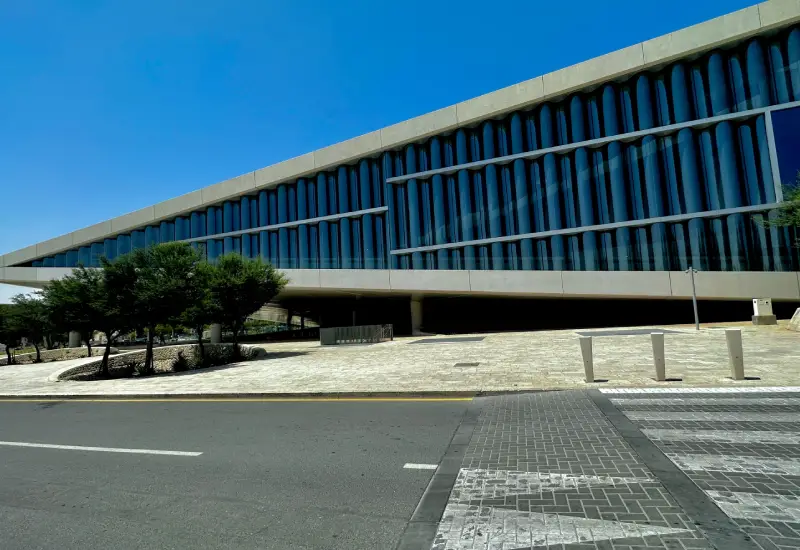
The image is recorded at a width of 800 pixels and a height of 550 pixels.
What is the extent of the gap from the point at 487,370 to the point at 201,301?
14153 millimetres

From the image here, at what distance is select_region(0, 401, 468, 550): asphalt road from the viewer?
401cm

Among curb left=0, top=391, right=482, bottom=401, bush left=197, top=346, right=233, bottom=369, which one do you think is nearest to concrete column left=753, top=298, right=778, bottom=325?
curb left=0, top=391, right=482, bottom=401

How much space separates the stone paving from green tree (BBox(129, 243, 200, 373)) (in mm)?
4079

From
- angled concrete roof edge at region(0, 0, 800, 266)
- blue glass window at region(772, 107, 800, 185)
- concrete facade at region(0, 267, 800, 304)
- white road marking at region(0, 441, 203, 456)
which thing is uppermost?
angled concrete roof edge at region(0, 0, 800, 266)

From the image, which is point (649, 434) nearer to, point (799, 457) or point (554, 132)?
point (799, 457)

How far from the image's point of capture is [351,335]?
27625 millimetres

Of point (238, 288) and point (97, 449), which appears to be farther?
point (238, 288)

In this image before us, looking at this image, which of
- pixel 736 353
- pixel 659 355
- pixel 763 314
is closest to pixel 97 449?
pixel 659 355

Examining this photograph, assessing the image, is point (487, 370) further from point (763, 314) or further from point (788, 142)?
point (788, 142)

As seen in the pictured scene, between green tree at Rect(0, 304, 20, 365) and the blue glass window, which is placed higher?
the blue glass window

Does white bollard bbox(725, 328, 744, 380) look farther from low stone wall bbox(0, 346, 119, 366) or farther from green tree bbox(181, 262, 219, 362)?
low stone wall bbox(0, 346, 119, 366)

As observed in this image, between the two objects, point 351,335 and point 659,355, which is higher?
point 351,335

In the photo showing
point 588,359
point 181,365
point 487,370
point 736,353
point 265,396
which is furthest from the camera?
point 181,365

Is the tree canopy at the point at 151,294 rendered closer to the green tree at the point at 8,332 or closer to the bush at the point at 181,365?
the bush at the point at 181,365
